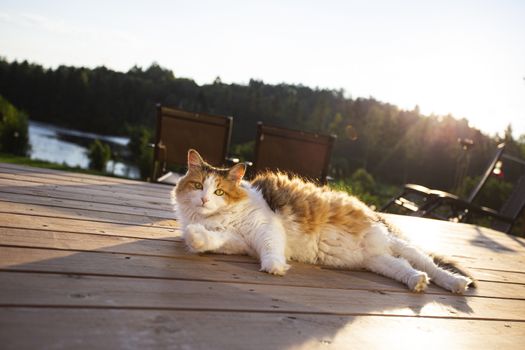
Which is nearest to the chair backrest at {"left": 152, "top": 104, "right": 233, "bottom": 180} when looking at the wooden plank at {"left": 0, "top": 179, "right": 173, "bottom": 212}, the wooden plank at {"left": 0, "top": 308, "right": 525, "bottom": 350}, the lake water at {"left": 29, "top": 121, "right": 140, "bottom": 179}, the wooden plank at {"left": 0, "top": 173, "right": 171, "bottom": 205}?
the wooden plank at {"left": 0, "top": 173, "right": 171, "bottom": 205}

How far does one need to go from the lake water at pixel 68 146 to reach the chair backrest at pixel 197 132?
1711cm

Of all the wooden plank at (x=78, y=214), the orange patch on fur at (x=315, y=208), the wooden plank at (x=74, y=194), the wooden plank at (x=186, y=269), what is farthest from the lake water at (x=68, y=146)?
the wooden plank at (x=186, y=269)

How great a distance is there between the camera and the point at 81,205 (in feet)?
7.63

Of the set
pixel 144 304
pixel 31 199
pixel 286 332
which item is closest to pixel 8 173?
pixel 31 199

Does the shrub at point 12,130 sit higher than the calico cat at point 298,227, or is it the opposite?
the calico cat at point 298,227

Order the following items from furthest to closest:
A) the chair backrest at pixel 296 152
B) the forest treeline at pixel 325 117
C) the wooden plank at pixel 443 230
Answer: the forest treeline at pixel 325 117, the chair backrest at pixel 296 152, the wooden plank at pixel 443 230

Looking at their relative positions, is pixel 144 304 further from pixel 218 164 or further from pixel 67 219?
pixel 218 164

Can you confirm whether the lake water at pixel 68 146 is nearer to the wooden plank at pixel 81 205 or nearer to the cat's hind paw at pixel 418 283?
the wooden plank at pixel 81 205

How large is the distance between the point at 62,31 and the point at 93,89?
349 inches

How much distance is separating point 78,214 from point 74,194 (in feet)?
2.01

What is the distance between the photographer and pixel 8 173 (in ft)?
9.62

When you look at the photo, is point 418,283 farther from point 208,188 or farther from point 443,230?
point 443,230

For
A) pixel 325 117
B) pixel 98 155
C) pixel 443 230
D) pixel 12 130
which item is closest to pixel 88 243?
pixel 443 230

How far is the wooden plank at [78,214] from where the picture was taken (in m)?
1.93
